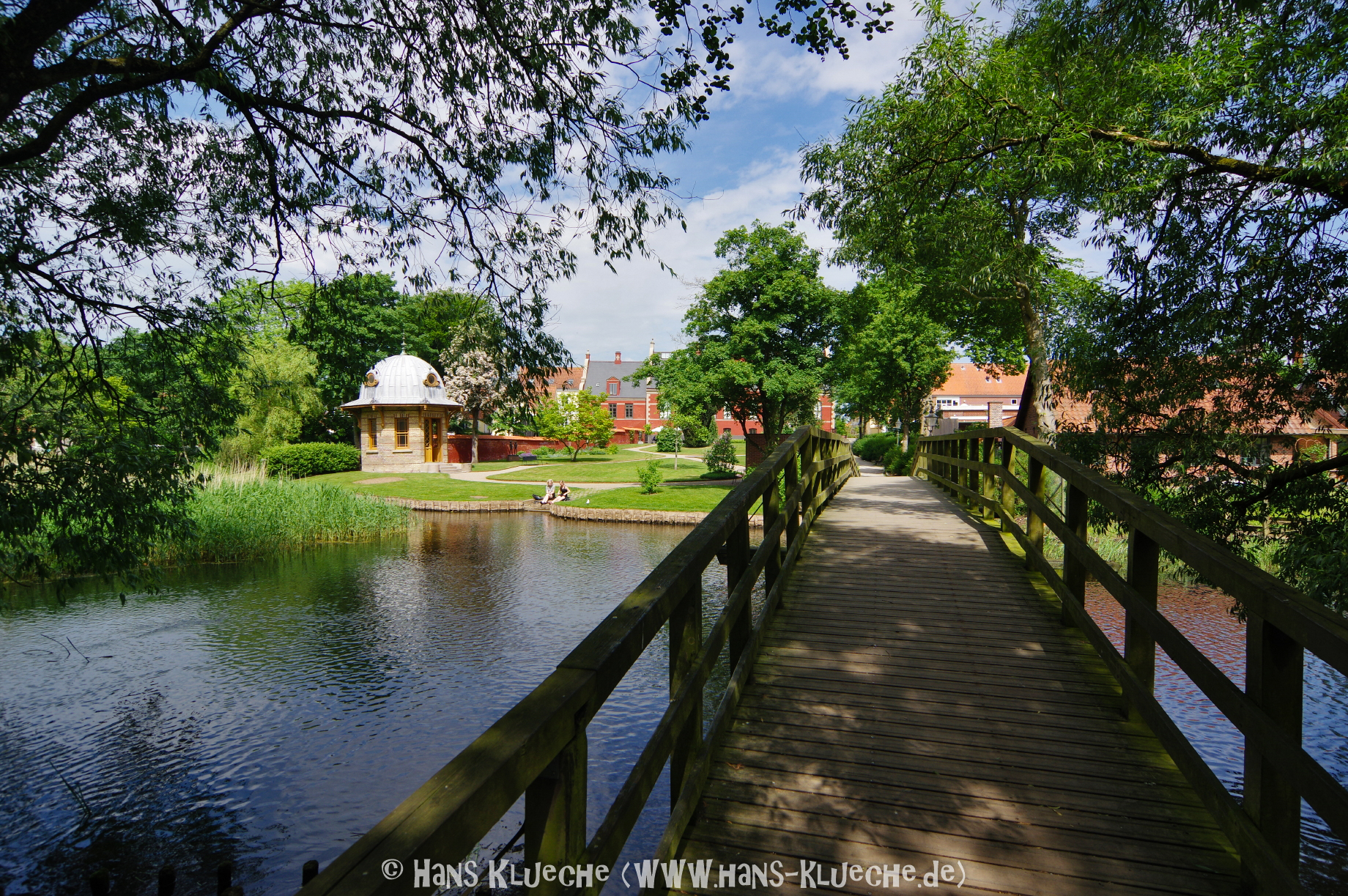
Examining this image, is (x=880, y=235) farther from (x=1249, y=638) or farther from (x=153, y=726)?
(x=153, y=726)

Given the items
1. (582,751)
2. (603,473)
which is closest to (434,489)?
(603,473)

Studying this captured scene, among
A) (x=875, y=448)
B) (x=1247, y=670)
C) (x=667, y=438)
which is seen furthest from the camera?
(x=667, y=438)

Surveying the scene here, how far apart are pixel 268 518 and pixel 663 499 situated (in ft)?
40.5

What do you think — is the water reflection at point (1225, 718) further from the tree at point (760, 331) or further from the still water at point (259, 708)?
the tree at point (760, 331)

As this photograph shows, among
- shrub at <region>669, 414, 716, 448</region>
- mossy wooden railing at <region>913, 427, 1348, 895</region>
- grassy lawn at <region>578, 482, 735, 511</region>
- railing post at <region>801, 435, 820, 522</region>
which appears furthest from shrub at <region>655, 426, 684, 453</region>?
mossy wooden railing at <region>913, 427, 1348, 895</region>

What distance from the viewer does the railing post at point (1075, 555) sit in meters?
4.65

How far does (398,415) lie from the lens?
125 feet

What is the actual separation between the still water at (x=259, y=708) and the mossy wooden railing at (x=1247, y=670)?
4.01m

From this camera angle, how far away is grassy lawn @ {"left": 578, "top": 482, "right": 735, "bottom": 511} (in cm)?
2495

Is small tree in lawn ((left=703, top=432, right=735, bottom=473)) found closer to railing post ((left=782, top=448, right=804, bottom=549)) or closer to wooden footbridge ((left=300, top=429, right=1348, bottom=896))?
railing post ((left=782, top=448, right=804, bottom=549))

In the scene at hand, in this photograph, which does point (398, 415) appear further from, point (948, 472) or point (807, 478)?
point (807, 478)

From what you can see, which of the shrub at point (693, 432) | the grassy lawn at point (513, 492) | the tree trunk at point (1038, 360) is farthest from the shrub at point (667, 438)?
the tree trunk at point (1038, 360)

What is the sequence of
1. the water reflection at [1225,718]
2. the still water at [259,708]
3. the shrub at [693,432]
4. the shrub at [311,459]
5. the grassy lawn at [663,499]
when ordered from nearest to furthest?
the water reflection at [1225,718] → the still water at [259,708] → the grassy lawn at [663,499] → the shrub at [311,459] → the shrub at [693,432]

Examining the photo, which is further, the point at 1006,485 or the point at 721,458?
the point at 721,458
